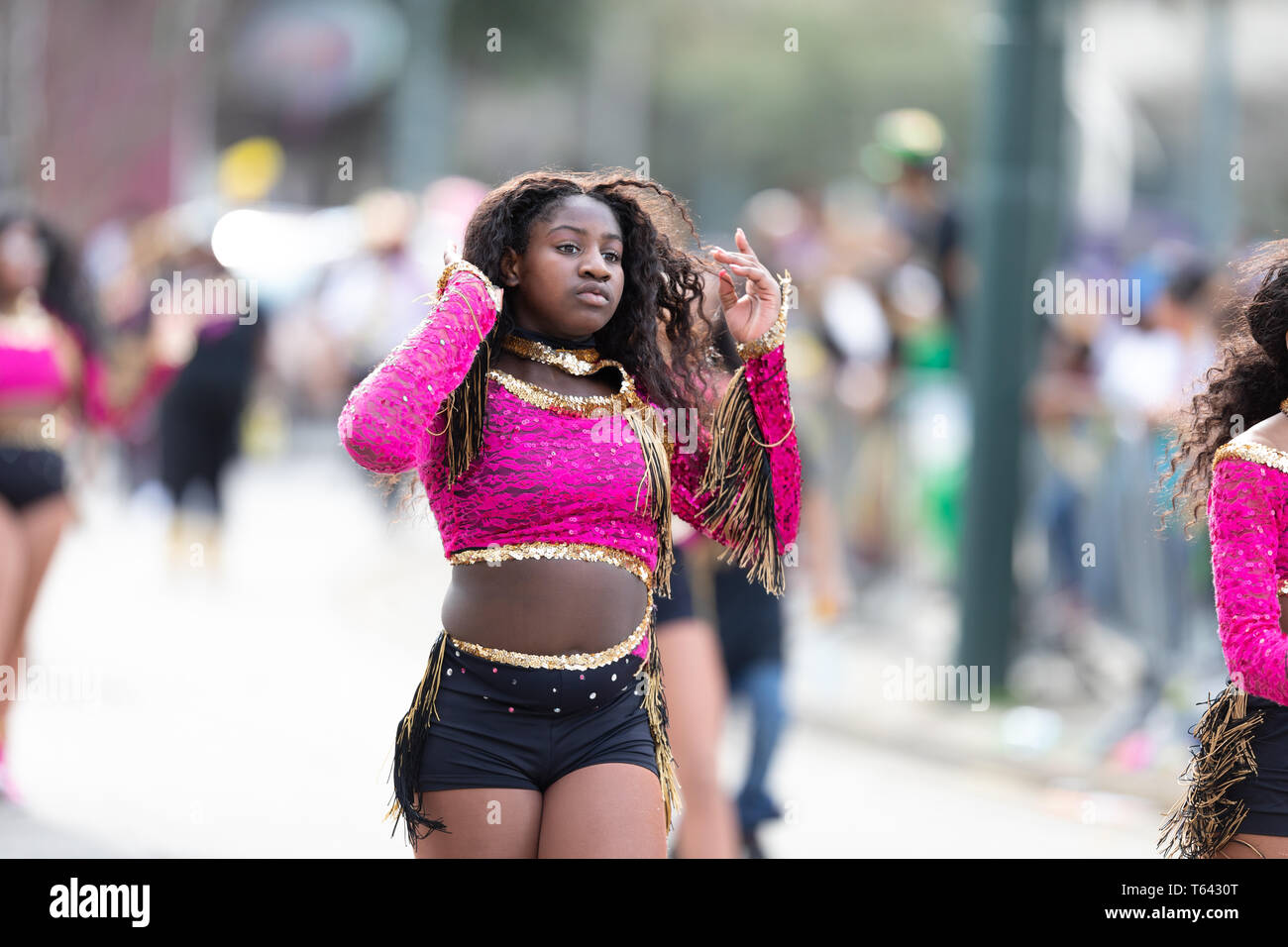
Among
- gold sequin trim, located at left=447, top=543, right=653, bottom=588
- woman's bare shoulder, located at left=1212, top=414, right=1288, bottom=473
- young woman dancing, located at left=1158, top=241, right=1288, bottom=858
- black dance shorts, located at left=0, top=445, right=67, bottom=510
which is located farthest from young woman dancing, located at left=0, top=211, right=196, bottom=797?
woman's bare shoulder, located at left=1212, top=414, right=1288, bottom=473

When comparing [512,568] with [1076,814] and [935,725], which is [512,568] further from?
[935,725]

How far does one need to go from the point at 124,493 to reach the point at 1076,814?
39.9 feet

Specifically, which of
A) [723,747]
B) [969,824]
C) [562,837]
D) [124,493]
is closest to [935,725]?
[723,747]

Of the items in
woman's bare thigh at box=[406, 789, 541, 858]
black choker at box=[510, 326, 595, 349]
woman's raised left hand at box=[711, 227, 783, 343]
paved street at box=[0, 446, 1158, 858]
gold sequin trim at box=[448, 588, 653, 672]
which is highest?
woman's raised left hand at box=[711, 227, 783, 343]

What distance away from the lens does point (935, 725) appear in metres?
8.70

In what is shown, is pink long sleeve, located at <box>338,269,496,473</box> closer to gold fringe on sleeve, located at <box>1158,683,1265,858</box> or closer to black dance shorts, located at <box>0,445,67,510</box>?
gold fringe on sleeve, located at <box>1158,683,1265,858</box>

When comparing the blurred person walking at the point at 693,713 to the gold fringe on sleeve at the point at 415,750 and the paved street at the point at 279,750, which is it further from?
the gold fringe on sleeve at the point at 415,750

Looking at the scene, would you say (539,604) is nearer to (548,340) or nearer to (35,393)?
(548,340)

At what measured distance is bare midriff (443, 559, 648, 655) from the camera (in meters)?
3.42

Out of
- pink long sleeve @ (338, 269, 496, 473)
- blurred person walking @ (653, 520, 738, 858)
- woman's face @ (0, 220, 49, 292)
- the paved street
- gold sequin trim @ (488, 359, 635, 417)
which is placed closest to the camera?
pink long sleeve @ (338, 269, 496, 473)

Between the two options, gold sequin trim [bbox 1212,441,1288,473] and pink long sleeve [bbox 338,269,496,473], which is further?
gold sequin trim [bbox 1212,441,1288,473]

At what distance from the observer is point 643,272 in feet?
12.2

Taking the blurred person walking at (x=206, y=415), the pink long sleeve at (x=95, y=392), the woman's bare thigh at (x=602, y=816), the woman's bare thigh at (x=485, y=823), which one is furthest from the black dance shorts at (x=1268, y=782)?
the blurred person walking at (x=206, y=415)

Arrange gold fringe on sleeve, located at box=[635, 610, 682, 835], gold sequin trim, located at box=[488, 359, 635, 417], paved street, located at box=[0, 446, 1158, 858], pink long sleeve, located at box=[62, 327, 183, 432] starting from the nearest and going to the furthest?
gold sequin trim, located at box=[488, 359, 635, 417] → gold fringe on sleeve, located at box=[635, 610, 682, 835] → paved street, located at box=[0, 446, 1158, 858] → pink long sleeve, located at box=[62, 327, 183, 432]
